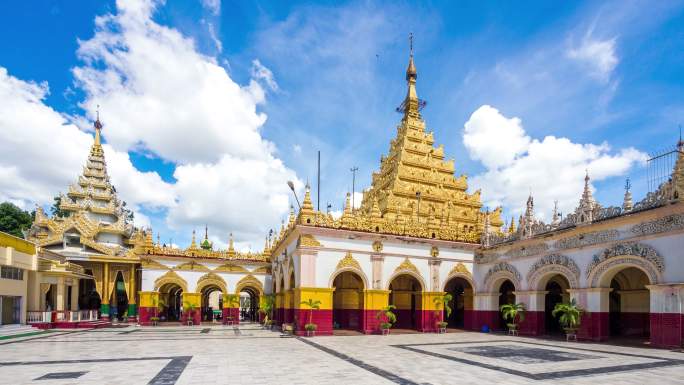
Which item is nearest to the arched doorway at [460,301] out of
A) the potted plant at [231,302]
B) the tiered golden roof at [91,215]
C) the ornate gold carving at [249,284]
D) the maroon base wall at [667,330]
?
the maroon base wall at [667,330]

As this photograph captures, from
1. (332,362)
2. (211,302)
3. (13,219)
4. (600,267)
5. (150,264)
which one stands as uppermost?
(13,219)

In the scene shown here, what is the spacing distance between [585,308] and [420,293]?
8.34 m

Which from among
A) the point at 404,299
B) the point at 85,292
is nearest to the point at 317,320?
the point at 404,299

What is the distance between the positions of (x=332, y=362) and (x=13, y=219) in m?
49.3

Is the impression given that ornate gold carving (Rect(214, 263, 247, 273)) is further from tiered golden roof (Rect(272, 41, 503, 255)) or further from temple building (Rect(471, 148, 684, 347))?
temple building (Rect(471, 148, 684, 347))

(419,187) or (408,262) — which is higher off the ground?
(419,187)

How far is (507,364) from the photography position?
1255cm

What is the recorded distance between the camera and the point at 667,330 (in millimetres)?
16016

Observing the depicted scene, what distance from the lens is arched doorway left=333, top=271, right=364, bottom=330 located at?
26.1 meters

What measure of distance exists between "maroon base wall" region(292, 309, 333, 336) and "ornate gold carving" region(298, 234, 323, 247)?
3137mm

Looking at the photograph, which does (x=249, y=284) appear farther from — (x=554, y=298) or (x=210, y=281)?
(x=554, y=298)

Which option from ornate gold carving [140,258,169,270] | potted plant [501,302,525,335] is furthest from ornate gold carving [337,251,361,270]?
ornate gold carving [140,258,169,270]

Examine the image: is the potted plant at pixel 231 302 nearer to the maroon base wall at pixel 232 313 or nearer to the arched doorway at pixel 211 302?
the maroon base wall at pixel 232 313

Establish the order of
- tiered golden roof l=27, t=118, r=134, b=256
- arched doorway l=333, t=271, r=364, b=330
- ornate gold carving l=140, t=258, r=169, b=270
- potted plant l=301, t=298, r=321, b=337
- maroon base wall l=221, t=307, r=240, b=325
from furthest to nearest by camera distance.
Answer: tiered golden roof l=27, t=118, r=134, b=256 < maroon base wall l=221, t=307, r=240, b=325 < ornate gold carving l=140, t=258, r=169, b=270 < arched doorway l=333, t=271, r=364, b=330 < potted plant l=301, t=298, r=321, b=337
